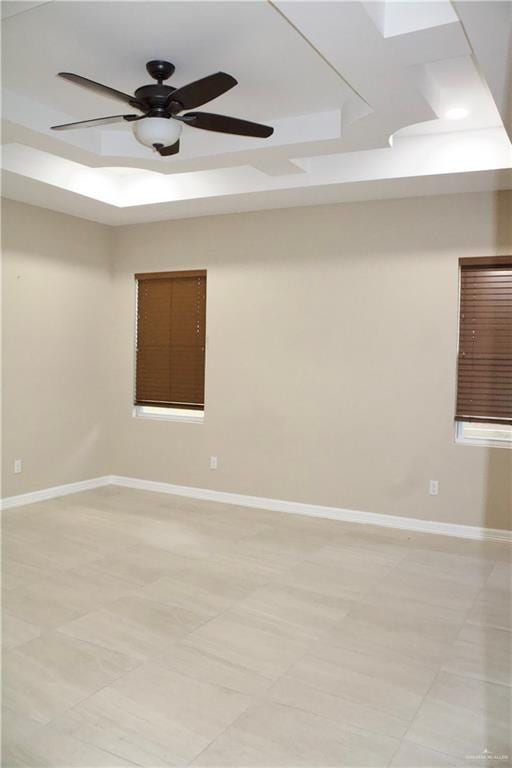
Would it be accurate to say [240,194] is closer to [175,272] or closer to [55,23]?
[175,272]

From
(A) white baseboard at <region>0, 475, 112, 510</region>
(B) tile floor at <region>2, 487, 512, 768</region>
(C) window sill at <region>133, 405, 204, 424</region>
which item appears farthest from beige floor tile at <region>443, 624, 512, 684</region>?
(A) white baseboard at <region>0, 475, 112, 510</region>

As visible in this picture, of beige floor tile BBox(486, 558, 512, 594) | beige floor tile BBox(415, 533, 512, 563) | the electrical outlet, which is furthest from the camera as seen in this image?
the electrical outlet

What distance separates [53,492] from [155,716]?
12.6 ft

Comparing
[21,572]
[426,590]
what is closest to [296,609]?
[426,590]

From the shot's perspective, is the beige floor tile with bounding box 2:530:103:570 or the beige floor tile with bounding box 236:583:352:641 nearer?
the beige floor tile with bounding box 236:583:352:641

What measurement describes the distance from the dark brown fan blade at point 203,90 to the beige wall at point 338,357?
8.65 feet

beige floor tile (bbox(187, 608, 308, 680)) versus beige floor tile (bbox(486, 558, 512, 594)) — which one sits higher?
beige floor tile (bbox(486, 558, 512, 594))

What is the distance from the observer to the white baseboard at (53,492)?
5.70 metres

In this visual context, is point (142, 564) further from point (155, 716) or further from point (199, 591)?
point (155, 716)

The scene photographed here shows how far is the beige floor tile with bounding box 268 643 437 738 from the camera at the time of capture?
2627mm

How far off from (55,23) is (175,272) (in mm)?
3399

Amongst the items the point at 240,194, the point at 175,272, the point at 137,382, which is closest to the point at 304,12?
the point at 240,194

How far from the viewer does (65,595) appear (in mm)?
3805

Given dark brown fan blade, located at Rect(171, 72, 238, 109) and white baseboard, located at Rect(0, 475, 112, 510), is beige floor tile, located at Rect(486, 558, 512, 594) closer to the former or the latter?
dark brown fan blade, located at Rect(171, 72, 238, 109)
